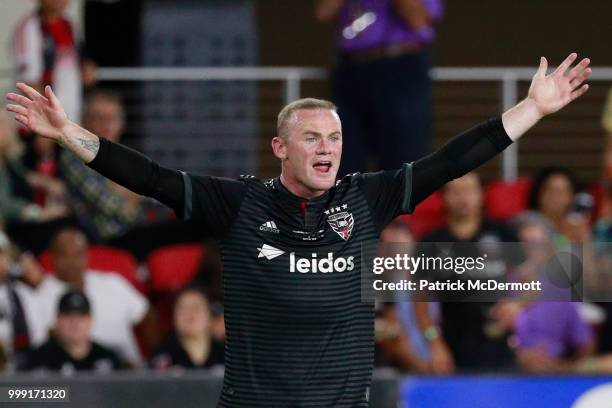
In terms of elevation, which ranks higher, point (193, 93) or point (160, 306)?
point (193, 93)

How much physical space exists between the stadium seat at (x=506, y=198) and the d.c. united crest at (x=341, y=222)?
4926 millimetres

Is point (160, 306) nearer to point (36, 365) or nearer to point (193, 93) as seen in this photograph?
point (36, 365)

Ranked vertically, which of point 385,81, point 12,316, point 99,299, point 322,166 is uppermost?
point 385,81

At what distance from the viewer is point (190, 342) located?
9.88 metres

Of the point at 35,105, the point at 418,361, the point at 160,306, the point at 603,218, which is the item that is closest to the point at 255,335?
the point at 35,105

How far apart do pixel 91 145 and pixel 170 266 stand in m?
4.63

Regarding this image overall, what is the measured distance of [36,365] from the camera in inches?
377

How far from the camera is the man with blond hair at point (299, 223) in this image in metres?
6.20

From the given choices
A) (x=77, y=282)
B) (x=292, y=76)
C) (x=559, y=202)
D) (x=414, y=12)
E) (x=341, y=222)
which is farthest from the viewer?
(x=292, y=76)

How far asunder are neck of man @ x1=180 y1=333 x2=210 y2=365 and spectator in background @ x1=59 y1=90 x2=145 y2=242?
1502mm

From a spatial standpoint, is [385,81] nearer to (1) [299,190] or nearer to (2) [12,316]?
(2) [12,316]

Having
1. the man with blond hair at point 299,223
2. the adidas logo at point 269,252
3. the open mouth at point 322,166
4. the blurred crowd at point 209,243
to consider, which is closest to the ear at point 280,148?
the man with blond hair at point 299,223

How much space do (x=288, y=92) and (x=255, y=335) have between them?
→ 605 cm

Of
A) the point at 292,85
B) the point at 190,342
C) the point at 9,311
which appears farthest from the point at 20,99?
the point at 292,85
